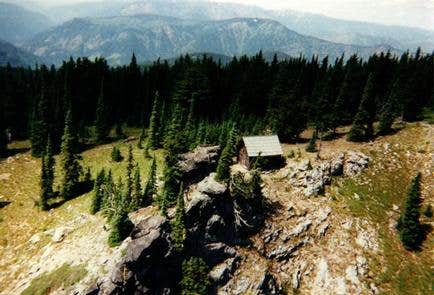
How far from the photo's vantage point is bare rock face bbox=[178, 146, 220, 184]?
54.6 m

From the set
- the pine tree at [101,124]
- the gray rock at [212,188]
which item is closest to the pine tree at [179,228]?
the gray rock at [212,188]

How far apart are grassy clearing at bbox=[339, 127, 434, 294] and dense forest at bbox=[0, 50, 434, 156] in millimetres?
7494

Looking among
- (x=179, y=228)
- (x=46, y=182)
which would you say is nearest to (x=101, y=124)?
(x=46, y=182)

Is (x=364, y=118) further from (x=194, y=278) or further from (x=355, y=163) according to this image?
(x=194, y=278)

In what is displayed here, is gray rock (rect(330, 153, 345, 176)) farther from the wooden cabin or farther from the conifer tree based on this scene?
the conifer tree

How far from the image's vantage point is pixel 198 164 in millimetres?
56312

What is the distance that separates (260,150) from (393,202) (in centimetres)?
2618

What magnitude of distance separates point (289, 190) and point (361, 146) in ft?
77.1

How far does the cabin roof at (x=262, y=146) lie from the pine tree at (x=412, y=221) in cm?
2219

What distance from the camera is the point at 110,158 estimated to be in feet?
247

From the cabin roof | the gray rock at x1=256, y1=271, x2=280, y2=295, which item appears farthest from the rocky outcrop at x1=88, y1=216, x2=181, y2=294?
the cabin roof

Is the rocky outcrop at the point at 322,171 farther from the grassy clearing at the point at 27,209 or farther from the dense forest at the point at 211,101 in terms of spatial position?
the grassy clearing at the point at 27,209

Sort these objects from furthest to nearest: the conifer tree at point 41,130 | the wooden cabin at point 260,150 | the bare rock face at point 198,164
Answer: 1. the conifer tree at point 41,130
2. the wooden cabin at point 260,150
3. the bare rock face at point 198,164

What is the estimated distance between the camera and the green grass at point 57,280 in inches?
1606
